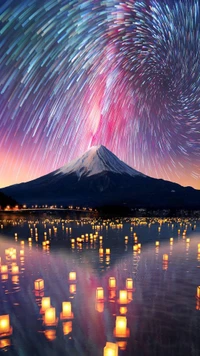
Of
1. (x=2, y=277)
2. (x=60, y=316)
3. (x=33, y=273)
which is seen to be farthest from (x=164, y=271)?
(x=60, y=316)

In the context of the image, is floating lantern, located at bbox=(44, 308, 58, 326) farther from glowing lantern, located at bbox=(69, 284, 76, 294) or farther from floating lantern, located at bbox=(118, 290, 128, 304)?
glowing lantern, located at bbox=(69, 284, 76, 294)

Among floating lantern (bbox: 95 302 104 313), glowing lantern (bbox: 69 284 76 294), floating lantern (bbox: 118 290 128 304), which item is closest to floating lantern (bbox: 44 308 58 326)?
floating lantern (bbox: 95 302 104 313)

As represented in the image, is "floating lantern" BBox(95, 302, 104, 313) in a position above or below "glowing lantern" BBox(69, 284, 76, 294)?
below

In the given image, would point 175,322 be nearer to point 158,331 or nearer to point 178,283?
point 158,331

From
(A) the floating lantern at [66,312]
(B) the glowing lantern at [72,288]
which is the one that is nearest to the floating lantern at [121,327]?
(A) the floating lantern at [66,312]

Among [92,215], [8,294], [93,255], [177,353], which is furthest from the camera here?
[92,215]

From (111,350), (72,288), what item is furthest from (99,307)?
(111,350)

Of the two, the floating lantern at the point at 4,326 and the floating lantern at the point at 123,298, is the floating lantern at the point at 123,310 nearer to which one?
the floating lantern at the point at 123,298

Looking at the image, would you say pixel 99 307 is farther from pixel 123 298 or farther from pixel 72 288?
pixel 72 288

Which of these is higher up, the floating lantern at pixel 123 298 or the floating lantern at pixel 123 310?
the floating lantern at pixel 123 298

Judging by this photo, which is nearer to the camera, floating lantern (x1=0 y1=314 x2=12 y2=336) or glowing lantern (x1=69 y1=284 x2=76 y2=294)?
floating lantern (x1=0 y1=314 x2=12 y2=336)

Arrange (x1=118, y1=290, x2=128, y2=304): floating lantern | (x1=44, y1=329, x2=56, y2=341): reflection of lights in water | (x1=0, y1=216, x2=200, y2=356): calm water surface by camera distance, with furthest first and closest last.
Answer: (x1=118, y1=290, x2=128, y2=304): floating lantern → (x1=44, y1=329, x2=56, y2=341): reflection of lights in water → (x1=0, y1=216, x2=200, y2=356): calm water surface
